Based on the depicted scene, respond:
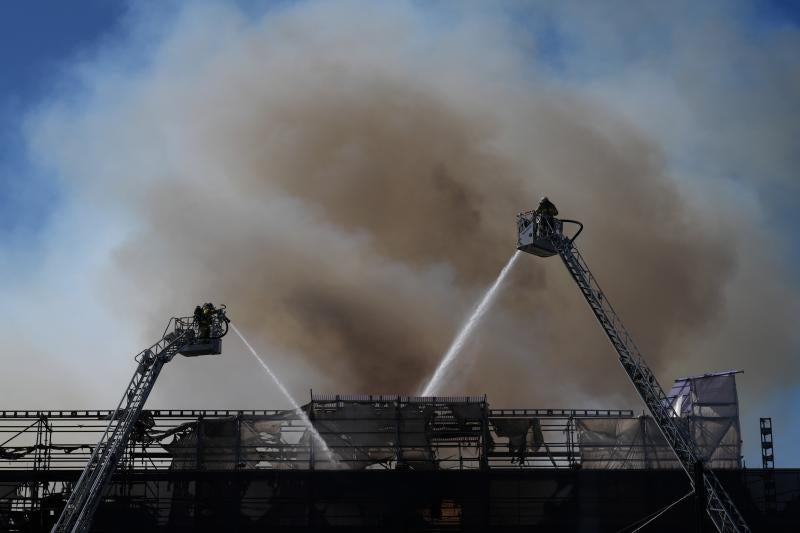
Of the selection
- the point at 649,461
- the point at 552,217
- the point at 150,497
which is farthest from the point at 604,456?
the point at 150,497

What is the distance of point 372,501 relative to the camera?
72.9 m

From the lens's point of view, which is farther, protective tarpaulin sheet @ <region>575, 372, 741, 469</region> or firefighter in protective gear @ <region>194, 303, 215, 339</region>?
protective tarpaulin sheet @ <region>575, 372, 741, 469</region>

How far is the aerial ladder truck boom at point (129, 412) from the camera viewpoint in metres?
60.9

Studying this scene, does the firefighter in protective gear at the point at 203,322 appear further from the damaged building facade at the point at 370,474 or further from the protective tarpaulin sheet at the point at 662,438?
the protective tarpaulin sheet at the point at 662,438

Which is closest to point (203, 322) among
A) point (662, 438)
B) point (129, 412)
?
point (129, 412)

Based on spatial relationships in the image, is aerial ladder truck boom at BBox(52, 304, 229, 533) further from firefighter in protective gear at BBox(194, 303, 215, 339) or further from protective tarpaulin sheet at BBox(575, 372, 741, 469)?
protective tarpaulin sheet at BBox(575, 372, 741, 469)

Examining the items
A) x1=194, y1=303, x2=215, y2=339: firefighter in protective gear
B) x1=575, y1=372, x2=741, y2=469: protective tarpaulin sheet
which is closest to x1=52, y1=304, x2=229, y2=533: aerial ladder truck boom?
x1=194, y1=303, x2=215, y2=339: firefighter in protective gear

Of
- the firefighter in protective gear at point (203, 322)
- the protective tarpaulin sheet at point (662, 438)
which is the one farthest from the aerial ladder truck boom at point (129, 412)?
the protective tarpaulin sheet at point (662, 438)

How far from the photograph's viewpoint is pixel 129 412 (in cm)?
6412

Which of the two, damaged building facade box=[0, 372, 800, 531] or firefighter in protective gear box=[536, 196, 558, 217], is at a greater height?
firefighter in protective gear box=[536, 196, 558, 217]

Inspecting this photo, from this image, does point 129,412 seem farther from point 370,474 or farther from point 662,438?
point 662,438

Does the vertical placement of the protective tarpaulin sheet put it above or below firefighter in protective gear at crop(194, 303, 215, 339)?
below

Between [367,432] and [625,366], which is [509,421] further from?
[625,366]

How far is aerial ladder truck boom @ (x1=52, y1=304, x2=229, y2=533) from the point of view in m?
60.9
